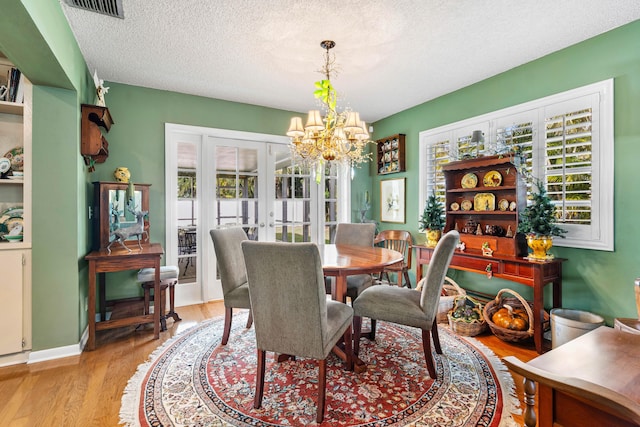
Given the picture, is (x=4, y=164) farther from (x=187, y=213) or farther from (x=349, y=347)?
(x=349, y=347)

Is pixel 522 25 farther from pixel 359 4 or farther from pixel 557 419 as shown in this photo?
pixel 557 419

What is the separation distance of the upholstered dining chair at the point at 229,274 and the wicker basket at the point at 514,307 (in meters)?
2.14

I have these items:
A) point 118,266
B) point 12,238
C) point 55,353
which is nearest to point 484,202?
point 118,266

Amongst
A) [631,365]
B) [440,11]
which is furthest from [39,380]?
[440,11]

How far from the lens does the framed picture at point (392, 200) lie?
14.9 feet

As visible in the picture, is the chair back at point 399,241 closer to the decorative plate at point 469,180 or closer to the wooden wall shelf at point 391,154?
the wooden wall shelf at point 391,154

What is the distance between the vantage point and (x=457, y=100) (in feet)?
12.2

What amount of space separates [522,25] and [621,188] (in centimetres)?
145

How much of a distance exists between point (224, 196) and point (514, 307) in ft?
11.2

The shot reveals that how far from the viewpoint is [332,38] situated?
8.39 feet

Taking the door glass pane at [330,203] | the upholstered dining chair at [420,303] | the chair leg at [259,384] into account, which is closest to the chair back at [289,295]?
the chair leg at [259,384]

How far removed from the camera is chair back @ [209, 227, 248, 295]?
2629 millimetres

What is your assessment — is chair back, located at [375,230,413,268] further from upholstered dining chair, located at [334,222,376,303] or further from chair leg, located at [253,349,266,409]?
chair leg, located at [253,349,266,409]

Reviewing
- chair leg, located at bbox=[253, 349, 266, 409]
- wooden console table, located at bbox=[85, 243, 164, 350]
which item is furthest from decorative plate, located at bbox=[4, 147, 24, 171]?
chair leg, located at bbox=[253, 349, 266, 409]
